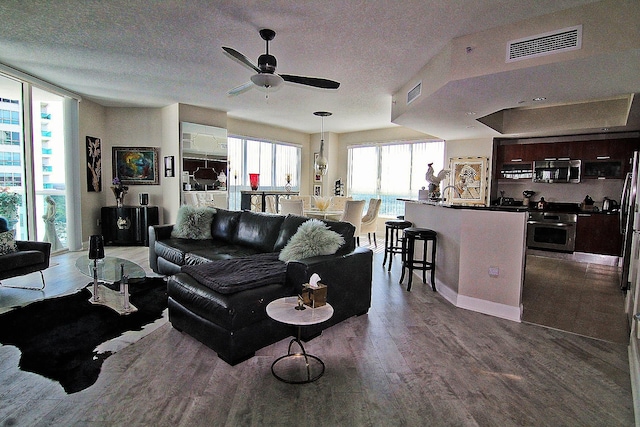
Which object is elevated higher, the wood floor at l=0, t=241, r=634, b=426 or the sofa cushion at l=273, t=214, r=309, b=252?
the sofa cushion at l=273, t=214, r=309, b=252

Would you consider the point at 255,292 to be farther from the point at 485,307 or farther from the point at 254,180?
the point at 254,180

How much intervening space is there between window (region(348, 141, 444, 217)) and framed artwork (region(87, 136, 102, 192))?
5838mm

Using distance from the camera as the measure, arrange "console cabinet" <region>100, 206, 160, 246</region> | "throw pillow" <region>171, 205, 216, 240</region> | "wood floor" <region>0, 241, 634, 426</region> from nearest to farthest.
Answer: "wood floor" <region>0, 241, 634, 426</region> < "throw pillow" <region>171, 205, 216, 240</region> < "console cabinet" <region>100, 206, 160, 246</region>

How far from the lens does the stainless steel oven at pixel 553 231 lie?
6086 mm

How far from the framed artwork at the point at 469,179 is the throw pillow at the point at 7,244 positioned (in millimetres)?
7115

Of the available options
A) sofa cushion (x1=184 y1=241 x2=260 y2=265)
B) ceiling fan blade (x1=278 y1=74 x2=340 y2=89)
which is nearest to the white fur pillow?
sofa cushion (x1=184 y1=241 x2=260 y2=265)

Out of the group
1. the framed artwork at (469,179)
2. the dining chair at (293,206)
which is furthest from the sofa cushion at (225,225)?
the framed artwork at (469,179)

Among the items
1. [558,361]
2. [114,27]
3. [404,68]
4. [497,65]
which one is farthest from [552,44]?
[114,27]

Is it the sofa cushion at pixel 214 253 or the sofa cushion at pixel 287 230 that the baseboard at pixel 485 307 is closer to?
the sofa cushion at pixel 287 230

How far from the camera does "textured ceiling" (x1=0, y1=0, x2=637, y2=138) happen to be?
2.84 metres

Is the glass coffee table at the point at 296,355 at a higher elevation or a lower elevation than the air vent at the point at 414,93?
lower

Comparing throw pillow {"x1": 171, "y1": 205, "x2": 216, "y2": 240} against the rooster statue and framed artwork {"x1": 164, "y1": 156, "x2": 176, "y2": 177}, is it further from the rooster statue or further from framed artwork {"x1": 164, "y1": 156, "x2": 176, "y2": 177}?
the rooster statue

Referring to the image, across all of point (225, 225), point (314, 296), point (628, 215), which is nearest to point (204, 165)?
point (225, 225)

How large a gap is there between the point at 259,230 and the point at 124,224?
150 inches
